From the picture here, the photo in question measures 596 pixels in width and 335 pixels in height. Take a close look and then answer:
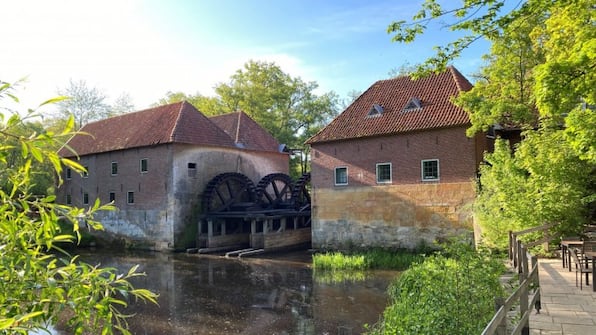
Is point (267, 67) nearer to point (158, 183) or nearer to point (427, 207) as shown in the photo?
point (158, 183)

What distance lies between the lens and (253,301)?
10141 mm

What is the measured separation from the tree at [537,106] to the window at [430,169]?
64.2 inches

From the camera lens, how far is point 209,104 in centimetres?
3269

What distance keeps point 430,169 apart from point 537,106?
917 cm

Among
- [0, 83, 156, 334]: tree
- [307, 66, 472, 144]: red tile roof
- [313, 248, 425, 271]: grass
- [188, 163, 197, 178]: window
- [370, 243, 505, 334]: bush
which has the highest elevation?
[307, 66, 472, 144]: red tile roof

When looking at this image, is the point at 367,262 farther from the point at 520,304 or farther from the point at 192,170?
the point at 192,170

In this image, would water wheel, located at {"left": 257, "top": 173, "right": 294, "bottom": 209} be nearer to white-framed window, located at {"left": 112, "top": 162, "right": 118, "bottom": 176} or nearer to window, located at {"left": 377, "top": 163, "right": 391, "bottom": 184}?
window, located at {"left": 377, "top": 163, "right": 391, "bottom": 184}

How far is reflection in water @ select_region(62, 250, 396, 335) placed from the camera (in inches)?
320

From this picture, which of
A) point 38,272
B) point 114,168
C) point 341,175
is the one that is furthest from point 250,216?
point 38,272

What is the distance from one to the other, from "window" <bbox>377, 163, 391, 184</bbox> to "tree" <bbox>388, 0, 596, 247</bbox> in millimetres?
3303

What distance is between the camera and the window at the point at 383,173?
15.6 meters

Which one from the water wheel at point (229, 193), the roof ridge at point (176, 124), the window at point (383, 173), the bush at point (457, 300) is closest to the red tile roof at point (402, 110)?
the window at point (383, 173)

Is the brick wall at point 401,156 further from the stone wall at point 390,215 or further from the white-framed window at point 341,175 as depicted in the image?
the stone wall at point 390,215

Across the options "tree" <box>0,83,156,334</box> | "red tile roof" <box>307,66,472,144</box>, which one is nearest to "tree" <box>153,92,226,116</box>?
"red tile roof" <box>307,66,472,144</box>
